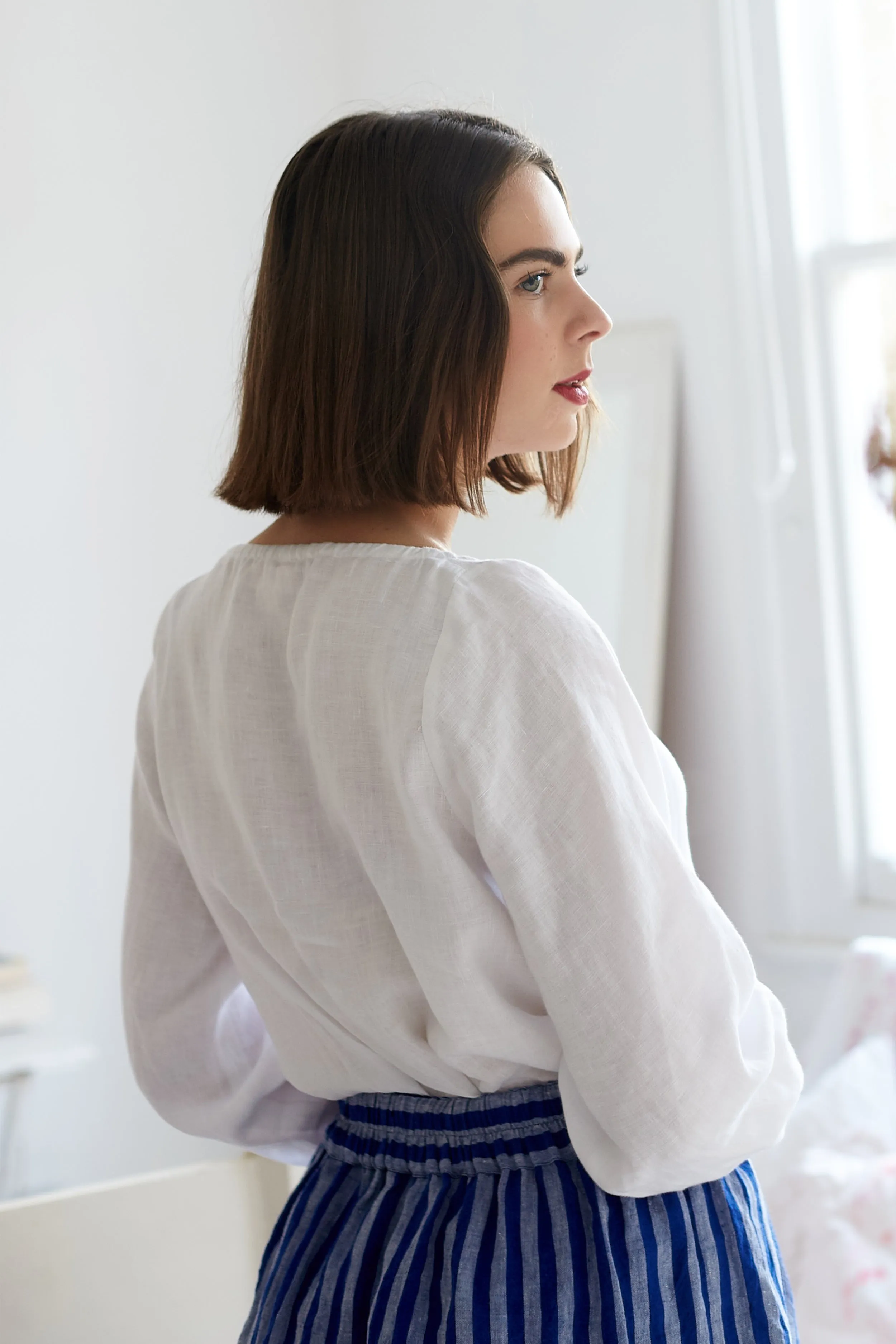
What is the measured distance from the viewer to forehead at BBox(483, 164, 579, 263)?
2.56 feet

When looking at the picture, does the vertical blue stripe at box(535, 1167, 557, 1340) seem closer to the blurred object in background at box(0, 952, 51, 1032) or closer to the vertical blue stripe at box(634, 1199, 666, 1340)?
the vertical blue stripe at box(634, 1199, 666, 1340)

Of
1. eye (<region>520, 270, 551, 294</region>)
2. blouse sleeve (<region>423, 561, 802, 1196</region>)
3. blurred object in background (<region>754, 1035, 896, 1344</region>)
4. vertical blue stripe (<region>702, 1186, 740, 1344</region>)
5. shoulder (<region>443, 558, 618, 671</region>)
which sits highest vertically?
eye (<region>520, 270, 551, 294</region>)

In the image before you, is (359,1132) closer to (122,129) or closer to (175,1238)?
(175,1238)

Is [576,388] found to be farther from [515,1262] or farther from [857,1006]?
[857,1006]

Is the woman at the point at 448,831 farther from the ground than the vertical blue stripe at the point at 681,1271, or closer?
farther from the ground

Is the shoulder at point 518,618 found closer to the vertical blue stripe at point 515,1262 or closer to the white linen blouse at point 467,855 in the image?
the white linen blouse at point 467,855

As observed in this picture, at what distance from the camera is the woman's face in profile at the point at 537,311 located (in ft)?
2.58

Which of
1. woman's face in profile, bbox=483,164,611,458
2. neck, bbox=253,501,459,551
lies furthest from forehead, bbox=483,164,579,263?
neck, bbox=253,501,459,551

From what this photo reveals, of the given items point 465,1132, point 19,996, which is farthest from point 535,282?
point 19,996

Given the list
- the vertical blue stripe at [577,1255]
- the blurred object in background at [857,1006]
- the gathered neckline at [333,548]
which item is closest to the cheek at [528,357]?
the gathered neckline at [333,548]

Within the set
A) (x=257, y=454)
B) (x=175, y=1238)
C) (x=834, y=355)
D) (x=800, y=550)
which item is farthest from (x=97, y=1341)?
(x=834, y=355)

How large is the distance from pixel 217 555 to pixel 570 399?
1798 mm

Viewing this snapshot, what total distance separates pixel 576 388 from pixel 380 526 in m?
0.16

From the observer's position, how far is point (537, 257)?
2.61 feet
